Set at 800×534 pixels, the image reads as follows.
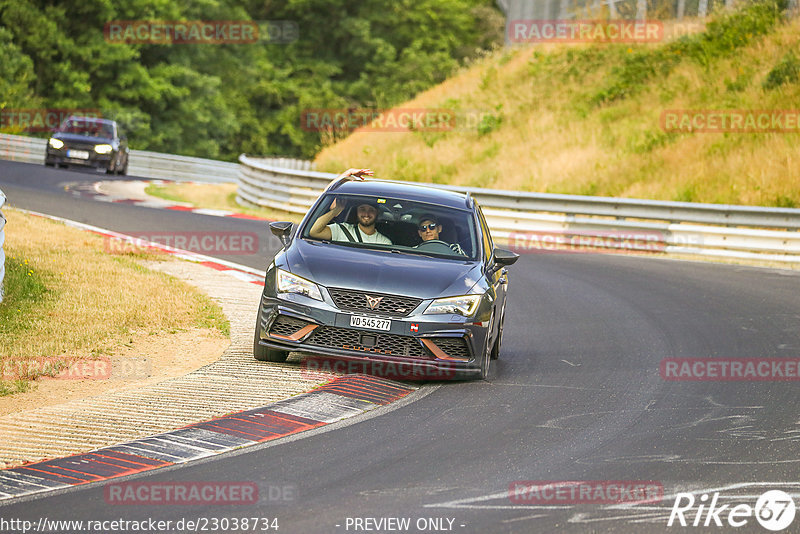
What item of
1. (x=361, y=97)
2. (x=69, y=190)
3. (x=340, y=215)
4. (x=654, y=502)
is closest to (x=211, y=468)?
(x=654, y=502)

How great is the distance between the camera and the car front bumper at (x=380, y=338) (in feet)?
Result: 31.0

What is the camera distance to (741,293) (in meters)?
16.7

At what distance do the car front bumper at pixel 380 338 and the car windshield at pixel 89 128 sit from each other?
1022 inches

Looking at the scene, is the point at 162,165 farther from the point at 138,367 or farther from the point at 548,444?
the point at 548,444

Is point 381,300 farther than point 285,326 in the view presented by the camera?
No

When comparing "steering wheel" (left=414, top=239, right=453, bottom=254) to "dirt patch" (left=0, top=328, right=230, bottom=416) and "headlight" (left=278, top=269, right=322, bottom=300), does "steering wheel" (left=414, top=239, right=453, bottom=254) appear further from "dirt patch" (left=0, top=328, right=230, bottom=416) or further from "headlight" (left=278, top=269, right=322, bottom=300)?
"dirt patch" (left=0, top=328, right=230, bottom=416)

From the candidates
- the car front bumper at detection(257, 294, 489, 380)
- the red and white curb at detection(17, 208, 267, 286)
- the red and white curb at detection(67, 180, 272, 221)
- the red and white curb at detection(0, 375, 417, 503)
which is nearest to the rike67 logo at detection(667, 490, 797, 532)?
the red and white curb at detection(0, 375, 417, 503)

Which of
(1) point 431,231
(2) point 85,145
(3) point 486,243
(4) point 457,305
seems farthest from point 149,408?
(2) point 85,145

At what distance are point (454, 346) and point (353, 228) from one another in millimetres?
1759

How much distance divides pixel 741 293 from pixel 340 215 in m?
7.93

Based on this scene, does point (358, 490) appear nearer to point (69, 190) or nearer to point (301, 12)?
point (69, 190)

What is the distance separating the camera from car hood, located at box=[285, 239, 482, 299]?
31.4ft

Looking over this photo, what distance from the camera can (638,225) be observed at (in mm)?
23094

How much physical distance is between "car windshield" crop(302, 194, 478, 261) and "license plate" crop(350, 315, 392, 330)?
118cm
